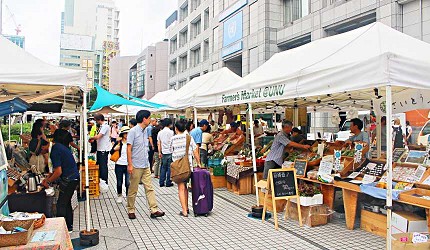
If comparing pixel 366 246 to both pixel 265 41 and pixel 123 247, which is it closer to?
pixel 123 247

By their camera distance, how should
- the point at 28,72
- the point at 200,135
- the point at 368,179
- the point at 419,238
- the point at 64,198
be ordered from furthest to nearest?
the point at 200,135
the point at 368,179
the point at 64,198
the point at 28,72
the point at 419,238

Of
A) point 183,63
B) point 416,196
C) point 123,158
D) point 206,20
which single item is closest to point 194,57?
point 183,63

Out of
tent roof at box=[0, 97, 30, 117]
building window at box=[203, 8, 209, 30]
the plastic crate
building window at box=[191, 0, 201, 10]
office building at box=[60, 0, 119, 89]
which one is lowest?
the plastic crate

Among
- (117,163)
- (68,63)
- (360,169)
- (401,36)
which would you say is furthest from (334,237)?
(68,63)

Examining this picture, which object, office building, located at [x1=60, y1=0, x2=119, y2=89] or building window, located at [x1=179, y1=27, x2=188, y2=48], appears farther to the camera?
office building, located at [x1=60, y1=0, x2=119, y2=89]

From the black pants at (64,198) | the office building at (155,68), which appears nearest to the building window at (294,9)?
the black pants at (64,198)

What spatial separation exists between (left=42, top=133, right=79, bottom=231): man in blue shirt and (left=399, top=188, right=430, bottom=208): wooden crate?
5032 millimetres

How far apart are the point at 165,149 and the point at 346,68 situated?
20.6 feet

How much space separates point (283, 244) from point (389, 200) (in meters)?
1.80

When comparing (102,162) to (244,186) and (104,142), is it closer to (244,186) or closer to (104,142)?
(104,142)

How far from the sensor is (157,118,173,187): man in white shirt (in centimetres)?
985

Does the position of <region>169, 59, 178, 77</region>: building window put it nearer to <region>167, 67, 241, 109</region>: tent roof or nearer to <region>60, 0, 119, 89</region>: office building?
<region>167, 67, 241, 109</region>: tent roof

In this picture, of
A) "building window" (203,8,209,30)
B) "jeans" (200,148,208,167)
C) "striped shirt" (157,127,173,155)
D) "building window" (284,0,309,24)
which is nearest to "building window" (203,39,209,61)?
"building window" (203,8,209,30)

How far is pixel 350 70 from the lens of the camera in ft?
15.1
